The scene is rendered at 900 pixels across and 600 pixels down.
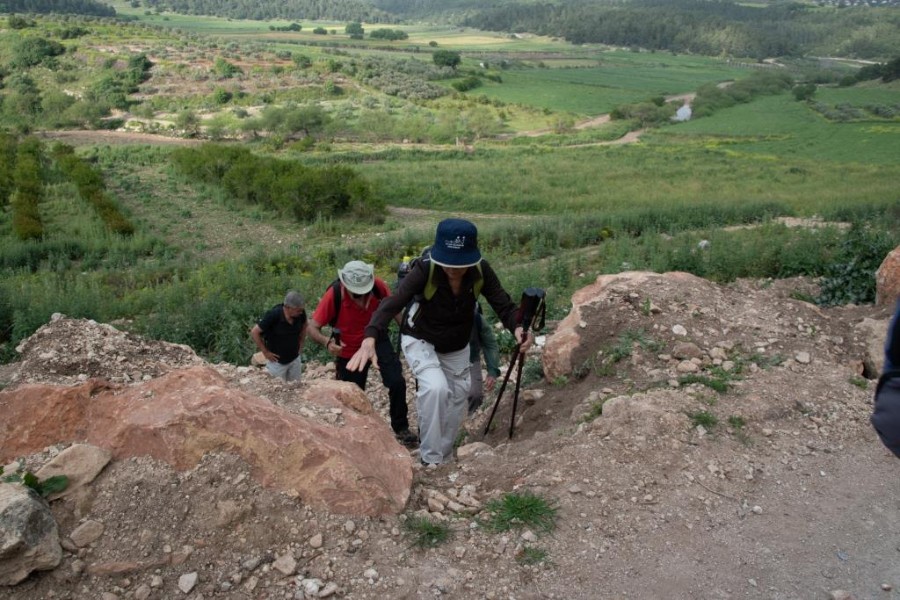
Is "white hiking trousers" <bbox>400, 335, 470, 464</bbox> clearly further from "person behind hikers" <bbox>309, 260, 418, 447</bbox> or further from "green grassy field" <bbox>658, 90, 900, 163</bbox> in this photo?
"green grassy field" <bbox>658, 90, 900, 163</bbox>

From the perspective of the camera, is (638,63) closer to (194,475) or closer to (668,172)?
(668,172)

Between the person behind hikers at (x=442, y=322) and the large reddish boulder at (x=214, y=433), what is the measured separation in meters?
0.58

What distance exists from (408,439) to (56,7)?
130m

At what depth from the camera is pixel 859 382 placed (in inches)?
212

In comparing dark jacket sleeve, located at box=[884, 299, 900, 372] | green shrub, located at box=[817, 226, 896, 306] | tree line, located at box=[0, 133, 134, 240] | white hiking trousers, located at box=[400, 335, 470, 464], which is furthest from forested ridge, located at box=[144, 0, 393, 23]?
dark jacket sleeve, located at box=[884, 299, 900, 372]

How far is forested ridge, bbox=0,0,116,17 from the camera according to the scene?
10364 cm

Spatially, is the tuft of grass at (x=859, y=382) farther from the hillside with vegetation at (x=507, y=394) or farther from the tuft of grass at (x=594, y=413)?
the tuft of grass at (x=594, y=413)

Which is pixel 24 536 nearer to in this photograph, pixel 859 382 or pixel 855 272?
pixel 859 382

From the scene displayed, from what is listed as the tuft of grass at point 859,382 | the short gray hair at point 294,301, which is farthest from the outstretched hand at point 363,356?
the tuft of grass at point 859,382

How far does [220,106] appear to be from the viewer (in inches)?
2468

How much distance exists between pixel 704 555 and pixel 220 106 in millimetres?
65480

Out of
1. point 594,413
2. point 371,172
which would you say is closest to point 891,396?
point 594,413

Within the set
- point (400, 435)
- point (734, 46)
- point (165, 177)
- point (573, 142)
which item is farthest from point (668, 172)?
point (734, 46)

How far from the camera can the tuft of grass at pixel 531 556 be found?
3.58 metres
